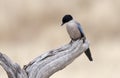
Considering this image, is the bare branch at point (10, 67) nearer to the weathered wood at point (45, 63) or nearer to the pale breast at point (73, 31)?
the weathered wood at point (45, 63)

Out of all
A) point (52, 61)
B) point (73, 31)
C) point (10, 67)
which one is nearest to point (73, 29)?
point (73, 31)

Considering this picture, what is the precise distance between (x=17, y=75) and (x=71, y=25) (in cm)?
44

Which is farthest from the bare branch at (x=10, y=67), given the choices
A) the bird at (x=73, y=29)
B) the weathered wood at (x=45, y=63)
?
the bird at (x=73, y=29)

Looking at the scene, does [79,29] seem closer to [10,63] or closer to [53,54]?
[53,54]

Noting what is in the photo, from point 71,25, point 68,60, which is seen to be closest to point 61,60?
point 68,60

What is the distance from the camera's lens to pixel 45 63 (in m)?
2.46

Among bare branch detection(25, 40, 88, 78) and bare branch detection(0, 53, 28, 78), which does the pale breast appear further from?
bare branch detection(0, 53, 28, 78)

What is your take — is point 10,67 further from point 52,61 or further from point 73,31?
point 73,31

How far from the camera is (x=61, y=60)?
250cm

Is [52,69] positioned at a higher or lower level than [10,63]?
lower

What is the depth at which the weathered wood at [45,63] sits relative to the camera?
93.7 inches

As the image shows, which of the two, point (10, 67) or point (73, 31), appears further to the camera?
point (73, 31)

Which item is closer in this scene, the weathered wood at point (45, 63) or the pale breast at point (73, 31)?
the weathered wood at point (45, 63)

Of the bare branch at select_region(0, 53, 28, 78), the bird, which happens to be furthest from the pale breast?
the bare branch at select_region(0, 53, 28, 78)
